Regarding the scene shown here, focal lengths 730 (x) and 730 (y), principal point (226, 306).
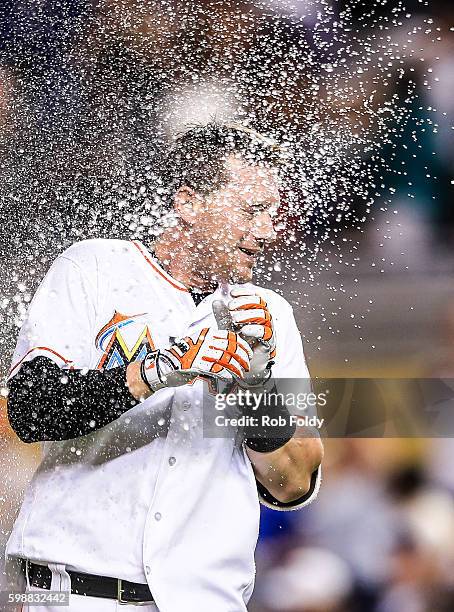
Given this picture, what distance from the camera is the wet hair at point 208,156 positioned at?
2.35 ft

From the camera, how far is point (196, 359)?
0.60 metres

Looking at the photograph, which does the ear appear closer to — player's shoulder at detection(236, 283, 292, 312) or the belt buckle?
player's shoulder at detection(236, 283, 292, 312)

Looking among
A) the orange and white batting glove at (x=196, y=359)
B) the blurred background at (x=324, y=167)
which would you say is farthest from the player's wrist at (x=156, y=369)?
the blurred background at (x=324, y=167)

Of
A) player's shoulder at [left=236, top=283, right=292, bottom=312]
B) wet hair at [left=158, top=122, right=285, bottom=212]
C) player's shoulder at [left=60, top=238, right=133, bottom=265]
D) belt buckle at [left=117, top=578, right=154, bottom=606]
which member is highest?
wet hair at [left=158, top=122, right=285, bottom=212]

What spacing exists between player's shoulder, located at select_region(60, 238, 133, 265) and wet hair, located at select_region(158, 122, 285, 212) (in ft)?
0.25

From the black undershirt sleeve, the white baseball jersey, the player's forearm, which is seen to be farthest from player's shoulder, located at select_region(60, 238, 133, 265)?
the player's forearm

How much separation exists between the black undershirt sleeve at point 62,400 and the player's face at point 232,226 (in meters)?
0.16

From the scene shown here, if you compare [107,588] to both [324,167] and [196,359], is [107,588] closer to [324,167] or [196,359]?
[196,359]

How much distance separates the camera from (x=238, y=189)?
2.34 ft

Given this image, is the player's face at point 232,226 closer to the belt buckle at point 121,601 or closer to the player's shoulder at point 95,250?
the player's shoulder at point 95,250

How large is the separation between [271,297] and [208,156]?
0.15 meters

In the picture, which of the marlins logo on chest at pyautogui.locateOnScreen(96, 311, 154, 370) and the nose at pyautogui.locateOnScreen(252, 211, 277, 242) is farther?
the nose at pyautogui.locateOnScreen(252, 211, 277, 242)

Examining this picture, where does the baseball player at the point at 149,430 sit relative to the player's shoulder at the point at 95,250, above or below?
below

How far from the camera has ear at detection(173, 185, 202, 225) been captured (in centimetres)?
71
